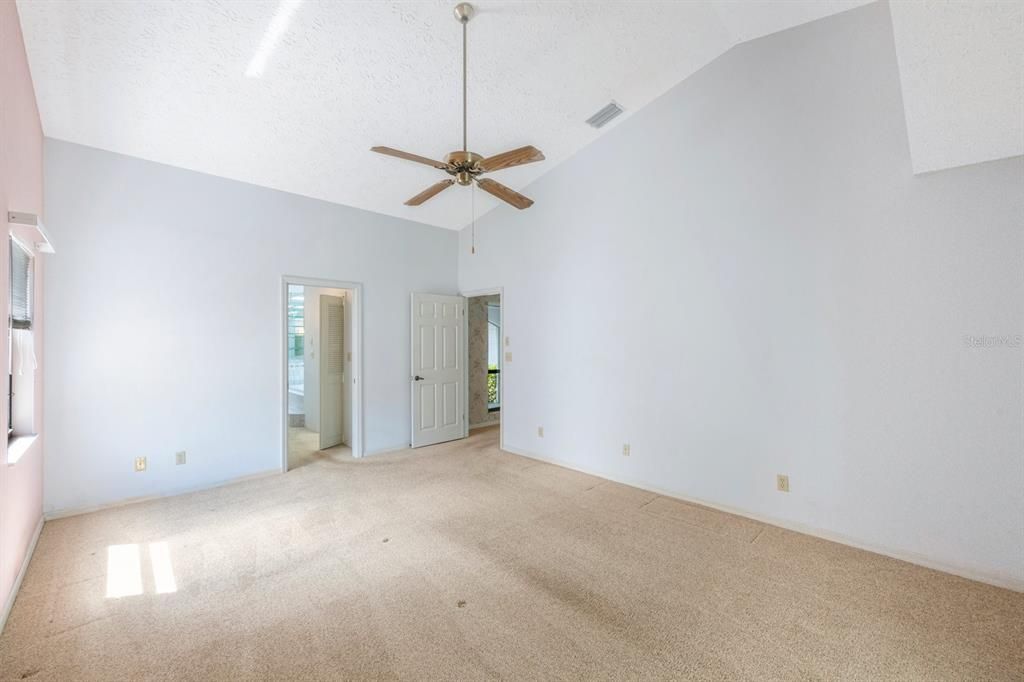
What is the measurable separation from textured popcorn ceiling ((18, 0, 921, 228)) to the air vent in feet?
0.26

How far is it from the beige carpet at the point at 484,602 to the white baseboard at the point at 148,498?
0.10 meters

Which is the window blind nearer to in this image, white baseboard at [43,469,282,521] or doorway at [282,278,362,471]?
white baseboard at [43,469,282,521]

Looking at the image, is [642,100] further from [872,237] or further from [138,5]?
[138,5]

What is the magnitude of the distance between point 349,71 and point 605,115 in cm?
225

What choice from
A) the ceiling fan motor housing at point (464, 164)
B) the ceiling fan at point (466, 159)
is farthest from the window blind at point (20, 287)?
the ceiling fan motor housing at point (464, 164)

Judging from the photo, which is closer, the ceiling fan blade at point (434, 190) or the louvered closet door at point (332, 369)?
the ceiling fan blade at point (434, 190)

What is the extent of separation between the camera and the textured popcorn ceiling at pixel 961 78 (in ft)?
6.71

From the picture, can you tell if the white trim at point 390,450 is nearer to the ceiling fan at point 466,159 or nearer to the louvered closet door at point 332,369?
the louvered closet door at point 332,369

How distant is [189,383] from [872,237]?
551 centimetres

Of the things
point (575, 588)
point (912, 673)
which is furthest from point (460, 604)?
point (912, 673)

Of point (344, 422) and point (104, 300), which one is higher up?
point (104, 300)

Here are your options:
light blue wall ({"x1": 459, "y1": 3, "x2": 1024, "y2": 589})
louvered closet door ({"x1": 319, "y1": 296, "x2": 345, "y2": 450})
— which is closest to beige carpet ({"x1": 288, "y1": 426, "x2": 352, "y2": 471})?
louvered closet door ({"x1": 319, "y1": 296, "x2": 345, "y2": 450})

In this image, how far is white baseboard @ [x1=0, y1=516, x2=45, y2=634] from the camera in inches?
81.3

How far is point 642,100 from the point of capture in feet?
12.7
